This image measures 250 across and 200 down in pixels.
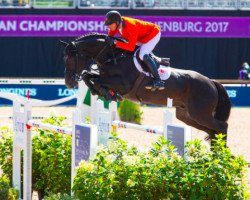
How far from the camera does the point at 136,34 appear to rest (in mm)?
8766

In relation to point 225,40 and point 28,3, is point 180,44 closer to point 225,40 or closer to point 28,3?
point 225,40

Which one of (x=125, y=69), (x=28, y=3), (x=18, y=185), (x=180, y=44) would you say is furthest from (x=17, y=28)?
(x=18, y=185)

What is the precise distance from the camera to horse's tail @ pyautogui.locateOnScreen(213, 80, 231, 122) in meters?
9.94

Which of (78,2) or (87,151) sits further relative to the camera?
(78,2)

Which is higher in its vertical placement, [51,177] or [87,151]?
[87,151]

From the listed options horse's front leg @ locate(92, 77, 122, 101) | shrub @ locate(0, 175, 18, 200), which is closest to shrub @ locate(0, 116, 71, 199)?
shrub @ locate(0, 175, 18, 200)

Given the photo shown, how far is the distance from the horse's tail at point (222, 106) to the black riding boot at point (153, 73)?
1135 millimetres

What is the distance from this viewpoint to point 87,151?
5266 millimetres

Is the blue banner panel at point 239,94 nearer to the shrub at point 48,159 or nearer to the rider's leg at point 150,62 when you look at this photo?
the rider's leg at point 150,62

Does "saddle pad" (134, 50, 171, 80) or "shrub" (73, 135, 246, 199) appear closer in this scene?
"shrub" (73, 135, 246, 199)

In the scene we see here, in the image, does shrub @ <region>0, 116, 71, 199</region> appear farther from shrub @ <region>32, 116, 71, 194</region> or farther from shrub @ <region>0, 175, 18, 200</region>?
shrub @ <region>0, 175, 18, 200</region>

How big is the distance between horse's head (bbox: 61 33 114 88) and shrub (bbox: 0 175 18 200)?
8.51 feet

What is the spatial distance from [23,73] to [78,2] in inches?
122

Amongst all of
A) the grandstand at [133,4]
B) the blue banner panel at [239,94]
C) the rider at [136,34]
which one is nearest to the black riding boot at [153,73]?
the rider at [136,34]
